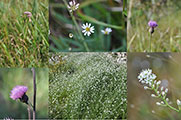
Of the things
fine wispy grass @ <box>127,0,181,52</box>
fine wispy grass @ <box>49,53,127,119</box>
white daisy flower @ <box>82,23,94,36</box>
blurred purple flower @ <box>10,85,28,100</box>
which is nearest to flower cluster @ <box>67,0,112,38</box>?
white daisy flower @ <box>82,23,94,36</box>

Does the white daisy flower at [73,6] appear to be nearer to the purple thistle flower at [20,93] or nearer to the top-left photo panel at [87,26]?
the top-left photo panel at [87,26]

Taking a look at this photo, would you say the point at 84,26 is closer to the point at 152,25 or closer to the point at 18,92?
the point at 152,25

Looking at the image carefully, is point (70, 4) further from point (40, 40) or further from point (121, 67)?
point (121, 67)

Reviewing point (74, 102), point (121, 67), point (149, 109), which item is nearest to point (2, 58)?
point (74, 102)

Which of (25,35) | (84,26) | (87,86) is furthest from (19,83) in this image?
(84,26)

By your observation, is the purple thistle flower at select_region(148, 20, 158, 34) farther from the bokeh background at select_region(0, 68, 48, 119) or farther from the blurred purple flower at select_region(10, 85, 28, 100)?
the blurred purple flower at select_region(10, 85, 28, 100)

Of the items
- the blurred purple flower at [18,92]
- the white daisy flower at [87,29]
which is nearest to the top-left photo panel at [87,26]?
the white daisy flower at [87,29]
